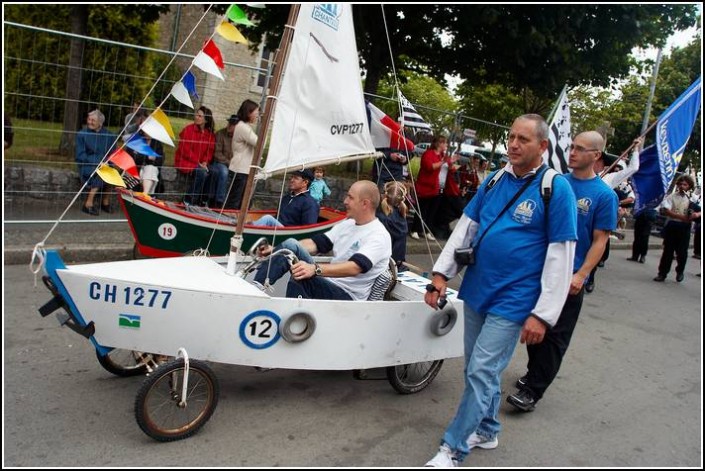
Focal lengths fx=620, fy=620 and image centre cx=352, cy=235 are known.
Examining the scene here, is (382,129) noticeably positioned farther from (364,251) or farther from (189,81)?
(364,251)

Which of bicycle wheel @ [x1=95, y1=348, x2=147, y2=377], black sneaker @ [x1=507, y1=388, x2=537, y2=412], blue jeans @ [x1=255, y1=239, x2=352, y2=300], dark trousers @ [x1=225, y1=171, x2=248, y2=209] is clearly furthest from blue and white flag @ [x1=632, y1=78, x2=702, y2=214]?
bicycle wheel @ [x1=95, y1=348, x2=147, y2=377]

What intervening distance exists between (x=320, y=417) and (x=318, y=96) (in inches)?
88.0

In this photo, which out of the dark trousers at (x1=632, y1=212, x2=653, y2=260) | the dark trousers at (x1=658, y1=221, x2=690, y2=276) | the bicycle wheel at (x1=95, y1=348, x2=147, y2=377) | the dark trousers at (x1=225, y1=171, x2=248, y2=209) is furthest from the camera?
the dark trousers at (x1=632, y1=212, x2=653, y2=260)

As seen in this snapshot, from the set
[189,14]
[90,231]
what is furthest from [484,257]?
[189,14]

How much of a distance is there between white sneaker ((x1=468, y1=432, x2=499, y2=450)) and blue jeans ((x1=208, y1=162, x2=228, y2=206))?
5.81 metres

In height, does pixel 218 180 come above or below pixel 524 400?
above

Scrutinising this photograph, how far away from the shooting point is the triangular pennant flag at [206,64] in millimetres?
4723

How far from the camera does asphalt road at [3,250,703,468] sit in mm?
3523

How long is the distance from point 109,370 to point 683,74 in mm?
28041

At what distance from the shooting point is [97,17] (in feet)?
52.7

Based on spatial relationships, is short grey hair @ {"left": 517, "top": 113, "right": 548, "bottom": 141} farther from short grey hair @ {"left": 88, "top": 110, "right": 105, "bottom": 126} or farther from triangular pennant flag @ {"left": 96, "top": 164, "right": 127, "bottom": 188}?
short grey hair @ {"left": 88, "top": 110, "right": 105, "bottom": 126}

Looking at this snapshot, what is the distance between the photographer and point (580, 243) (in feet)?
14.7

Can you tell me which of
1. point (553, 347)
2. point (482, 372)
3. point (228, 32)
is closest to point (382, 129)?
point (228, 32)

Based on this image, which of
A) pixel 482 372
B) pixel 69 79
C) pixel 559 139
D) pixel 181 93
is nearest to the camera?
pixel 482 372
